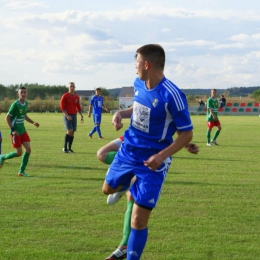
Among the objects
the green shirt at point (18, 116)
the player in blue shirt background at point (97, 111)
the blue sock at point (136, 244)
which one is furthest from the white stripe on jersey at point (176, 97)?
the player in blue shirt background at point (97, 111)

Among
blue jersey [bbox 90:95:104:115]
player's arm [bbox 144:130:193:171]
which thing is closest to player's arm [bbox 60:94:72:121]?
blue jersey [bbox 90:95:104:115]

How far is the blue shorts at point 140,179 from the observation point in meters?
5.13

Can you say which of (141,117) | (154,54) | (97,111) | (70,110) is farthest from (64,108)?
(154,54)

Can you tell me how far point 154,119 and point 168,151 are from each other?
39 cm

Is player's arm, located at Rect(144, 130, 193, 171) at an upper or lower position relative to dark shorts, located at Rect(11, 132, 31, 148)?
upper

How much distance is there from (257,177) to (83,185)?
3.89 meters

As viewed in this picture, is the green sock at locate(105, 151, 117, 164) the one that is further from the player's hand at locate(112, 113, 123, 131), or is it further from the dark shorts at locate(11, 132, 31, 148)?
the dark shorts at locate(11, 132, 31, 148)

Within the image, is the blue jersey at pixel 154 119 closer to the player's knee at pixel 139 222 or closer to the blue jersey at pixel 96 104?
the player's knee at pixel 139 222

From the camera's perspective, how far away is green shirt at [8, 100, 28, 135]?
452 inches

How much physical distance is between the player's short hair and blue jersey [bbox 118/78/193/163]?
0.19 metres

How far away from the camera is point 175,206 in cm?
827

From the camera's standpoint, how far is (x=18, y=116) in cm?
1156

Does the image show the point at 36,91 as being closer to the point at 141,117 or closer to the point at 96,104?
the point at 96,104

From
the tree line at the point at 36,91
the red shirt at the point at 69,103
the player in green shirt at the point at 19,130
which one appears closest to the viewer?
the player in green shirt at the point at 19,130
